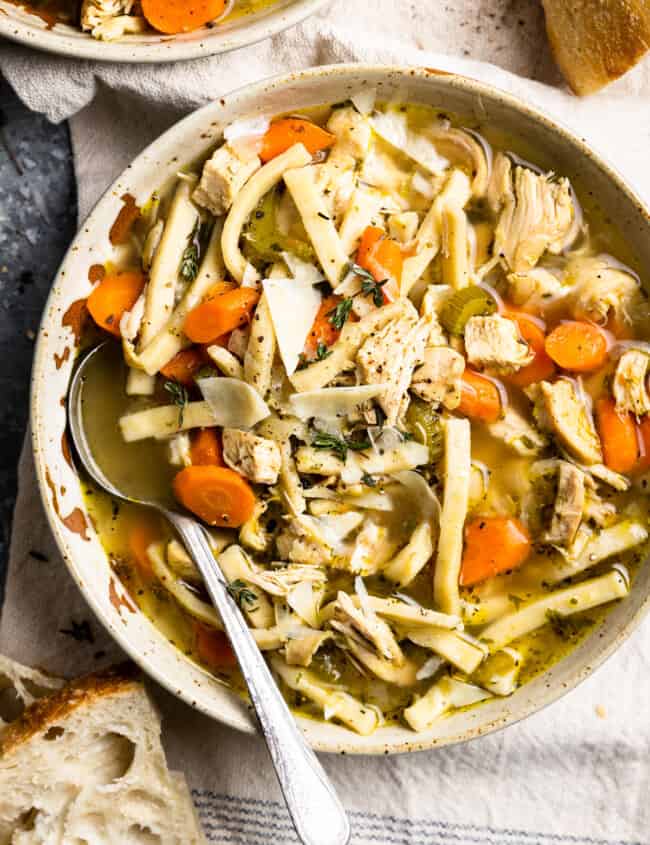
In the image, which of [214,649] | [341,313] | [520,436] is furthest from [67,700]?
[520,436]

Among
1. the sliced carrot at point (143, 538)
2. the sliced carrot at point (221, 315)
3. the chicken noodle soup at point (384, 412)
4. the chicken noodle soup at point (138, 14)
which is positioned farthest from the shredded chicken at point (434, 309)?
the chicken noodle soup at point (138, 14)

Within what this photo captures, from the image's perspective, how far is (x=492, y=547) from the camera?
9.92 feet

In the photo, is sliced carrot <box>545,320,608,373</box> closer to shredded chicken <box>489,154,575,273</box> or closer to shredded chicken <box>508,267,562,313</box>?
shredded chicken <box>508,267,562,313</box>

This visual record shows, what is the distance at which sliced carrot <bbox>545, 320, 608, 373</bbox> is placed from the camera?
306 centimetres

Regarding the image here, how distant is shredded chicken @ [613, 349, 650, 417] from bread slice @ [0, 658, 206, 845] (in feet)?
5.69

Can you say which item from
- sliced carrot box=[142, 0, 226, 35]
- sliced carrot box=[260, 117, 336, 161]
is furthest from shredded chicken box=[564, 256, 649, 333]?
sliced carrot box=[142, 0, 226, 35]

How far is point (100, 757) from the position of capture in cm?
339

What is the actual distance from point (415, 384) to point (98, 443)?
970 mm

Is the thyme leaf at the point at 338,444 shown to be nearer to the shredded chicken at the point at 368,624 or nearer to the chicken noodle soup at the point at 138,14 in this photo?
the shredded chicken at the point at 368,624

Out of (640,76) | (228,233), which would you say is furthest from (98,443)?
(640,76)

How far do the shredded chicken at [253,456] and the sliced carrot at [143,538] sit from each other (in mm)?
351

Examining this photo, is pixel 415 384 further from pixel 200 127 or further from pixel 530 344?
pixel 200 127

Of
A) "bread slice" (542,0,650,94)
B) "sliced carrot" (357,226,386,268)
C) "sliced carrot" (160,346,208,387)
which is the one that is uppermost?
"bread slice" (542,0,650,94)

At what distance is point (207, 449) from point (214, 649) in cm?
62
